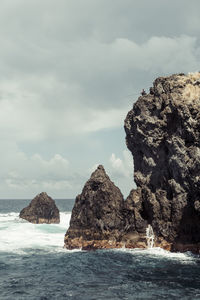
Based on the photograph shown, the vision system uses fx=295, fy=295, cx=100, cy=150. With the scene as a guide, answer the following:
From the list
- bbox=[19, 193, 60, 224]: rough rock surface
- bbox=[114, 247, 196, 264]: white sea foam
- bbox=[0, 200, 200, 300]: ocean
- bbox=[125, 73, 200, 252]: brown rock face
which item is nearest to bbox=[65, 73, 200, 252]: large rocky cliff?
bbox=[125, 73, 200, 252]: brown rock face

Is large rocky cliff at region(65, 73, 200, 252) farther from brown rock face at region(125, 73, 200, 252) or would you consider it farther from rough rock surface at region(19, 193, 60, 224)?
rough rock surface at region(19, 193, 60, 224)

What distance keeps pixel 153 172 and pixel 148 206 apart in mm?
5347

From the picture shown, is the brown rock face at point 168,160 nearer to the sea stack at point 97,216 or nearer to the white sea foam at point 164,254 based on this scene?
the white sea foam at point 164,254

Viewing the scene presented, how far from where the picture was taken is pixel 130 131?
5034 cm

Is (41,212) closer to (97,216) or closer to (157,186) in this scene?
(97,216)

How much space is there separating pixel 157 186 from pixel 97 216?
11172 mm

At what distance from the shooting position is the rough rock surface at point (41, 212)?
305 ft

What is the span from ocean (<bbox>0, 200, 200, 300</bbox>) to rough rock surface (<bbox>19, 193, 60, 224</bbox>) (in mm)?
46976

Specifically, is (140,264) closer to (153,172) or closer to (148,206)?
(148,206)

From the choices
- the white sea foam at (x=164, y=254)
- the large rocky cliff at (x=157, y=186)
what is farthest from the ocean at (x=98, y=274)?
the large rocky cliff at (x=157, y=186)

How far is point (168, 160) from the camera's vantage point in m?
43.8

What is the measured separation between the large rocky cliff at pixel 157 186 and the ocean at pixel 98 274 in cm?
336

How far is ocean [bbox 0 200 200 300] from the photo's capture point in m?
A: 24.2

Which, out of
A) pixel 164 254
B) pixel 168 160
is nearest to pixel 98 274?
pixel 164 254
